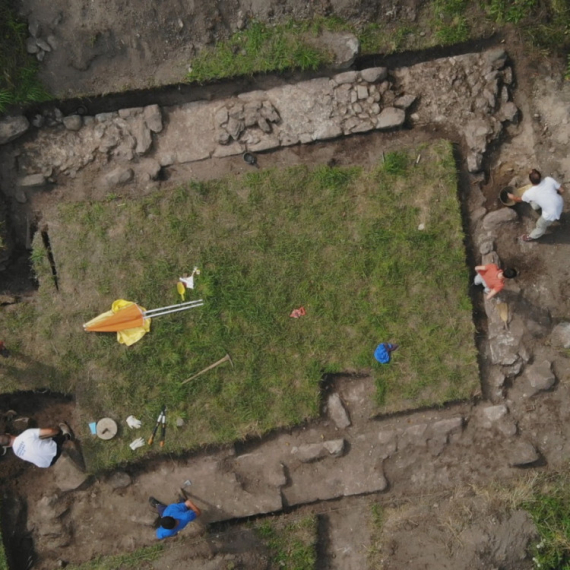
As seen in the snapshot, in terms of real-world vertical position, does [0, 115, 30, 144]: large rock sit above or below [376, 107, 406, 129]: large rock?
above

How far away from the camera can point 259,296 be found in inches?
272

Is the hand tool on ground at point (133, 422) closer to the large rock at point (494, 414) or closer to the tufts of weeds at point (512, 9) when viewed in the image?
the large rock at point (494, 414)

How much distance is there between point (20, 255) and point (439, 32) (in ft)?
22.0

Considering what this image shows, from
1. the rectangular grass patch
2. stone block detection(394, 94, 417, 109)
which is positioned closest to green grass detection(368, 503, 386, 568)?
the rectangular grass patch

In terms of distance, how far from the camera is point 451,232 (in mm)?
6980

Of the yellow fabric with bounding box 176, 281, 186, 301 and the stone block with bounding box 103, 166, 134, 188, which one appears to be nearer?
the yellow fabric with bounding box 176, 281, 186, 301

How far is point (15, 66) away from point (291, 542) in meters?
7.46

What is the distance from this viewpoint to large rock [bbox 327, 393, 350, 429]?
6.96 metres

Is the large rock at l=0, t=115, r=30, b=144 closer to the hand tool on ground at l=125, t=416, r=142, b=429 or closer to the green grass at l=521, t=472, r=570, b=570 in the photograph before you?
the hand tool on ground at l=125, t=416, r=142, b=429

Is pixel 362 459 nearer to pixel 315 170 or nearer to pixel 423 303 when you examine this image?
pixel 423 303

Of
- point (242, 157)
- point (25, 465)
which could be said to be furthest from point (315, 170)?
point (25, 465)

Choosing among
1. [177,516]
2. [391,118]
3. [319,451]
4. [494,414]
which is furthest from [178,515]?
[391,118]

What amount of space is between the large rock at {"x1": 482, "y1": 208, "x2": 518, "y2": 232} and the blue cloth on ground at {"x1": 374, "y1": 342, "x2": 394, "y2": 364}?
86.4 inches

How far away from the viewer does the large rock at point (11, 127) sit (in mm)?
6832
